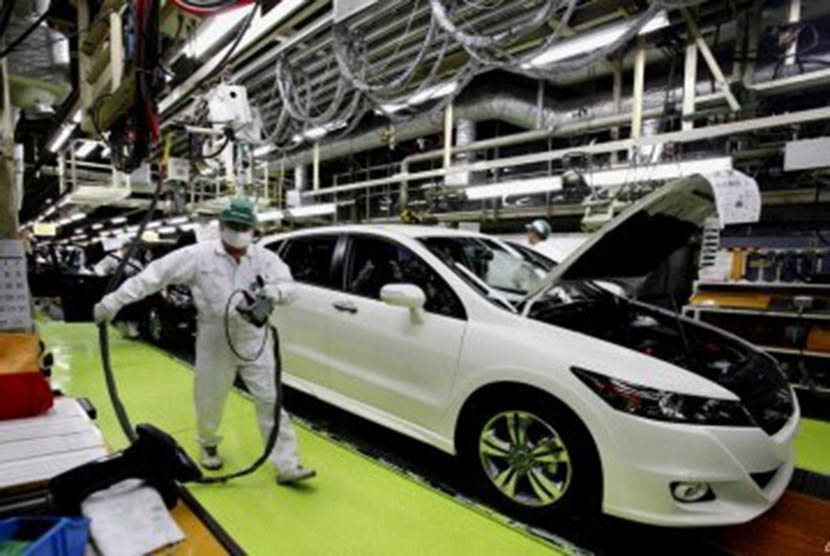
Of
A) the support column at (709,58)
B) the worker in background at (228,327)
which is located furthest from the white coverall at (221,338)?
the support column at (709,58)

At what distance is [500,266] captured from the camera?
344 centimetres

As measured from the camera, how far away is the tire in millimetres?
2176

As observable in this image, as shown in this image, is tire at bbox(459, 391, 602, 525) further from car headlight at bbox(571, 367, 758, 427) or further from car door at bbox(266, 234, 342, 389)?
car door at bbox(266, 234, 342, 389)

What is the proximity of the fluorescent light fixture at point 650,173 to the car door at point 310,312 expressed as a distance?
340 centimetres

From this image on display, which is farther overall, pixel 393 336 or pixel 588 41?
pixel 588 41

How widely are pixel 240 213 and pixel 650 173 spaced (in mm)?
4567

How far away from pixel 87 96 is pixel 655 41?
5459mm

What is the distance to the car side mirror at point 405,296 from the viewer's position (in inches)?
105

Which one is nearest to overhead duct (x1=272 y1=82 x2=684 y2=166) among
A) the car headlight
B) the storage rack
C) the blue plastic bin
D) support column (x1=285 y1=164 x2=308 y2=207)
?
support column (x1=285 y1=164 x2=308 y2=207)

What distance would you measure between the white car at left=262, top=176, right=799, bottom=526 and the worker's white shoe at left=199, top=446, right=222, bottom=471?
2.70 ft

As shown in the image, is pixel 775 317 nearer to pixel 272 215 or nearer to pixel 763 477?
pixel 763 477

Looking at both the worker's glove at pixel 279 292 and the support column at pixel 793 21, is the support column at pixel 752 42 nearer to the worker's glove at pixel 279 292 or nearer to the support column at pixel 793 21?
the support column at pixel 793 21

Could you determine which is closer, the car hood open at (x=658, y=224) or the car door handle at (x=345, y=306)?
the car hood open at (x=658, y=224)

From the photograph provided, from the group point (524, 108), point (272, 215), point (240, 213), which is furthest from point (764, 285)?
point (272, 215)
